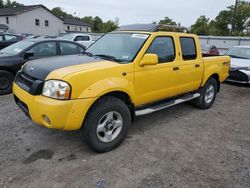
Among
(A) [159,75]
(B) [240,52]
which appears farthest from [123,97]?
(B) [240,52]

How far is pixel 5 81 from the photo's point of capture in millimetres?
6484

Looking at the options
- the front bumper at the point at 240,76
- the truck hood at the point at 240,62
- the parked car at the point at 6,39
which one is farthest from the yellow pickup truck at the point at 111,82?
the parked car at the point at 6,39

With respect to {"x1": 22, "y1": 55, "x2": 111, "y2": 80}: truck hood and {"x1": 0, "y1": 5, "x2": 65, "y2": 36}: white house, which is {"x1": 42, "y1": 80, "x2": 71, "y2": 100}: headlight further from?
{"x1": 0, "y1": 5, "x2": 65, "y2": 36}: white house

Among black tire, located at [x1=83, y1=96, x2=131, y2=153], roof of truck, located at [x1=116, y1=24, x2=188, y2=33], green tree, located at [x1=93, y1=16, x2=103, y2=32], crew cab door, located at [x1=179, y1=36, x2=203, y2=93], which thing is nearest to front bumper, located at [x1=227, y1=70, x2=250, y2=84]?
crew cab door, located at [x1=179, y1=36, x2=203, y2=93]

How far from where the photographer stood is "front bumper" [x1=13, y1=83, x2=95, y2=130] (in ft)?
9.73

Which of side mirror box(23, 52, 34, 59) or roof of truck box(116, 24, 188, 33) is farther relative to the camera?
side mirror box(23, 52, 34, 59)

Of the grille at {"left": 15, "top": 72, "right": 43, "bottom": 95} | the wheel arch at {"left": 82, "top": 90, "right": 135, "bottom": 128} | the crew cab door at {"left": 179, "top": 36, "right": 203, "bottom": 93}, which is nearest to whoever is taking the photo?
the grille at {"left": 15, "top": 72, "right": 43, "bottom": 95}

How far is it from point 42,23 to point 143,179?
1711 inches

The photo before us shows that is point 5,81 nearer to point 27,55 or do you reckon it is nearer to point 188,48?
point 27,55

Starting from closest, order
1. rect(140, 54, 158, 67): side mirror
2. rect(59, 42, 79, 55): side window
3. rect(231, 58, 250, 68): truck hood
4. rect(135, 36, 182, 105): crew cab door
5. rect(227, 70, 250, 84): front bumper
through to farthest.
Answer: rect(140, 54, 158, 67): side mirror
rect(135, 36, 182, 105): crew cab door
rect(59, 42, 79, 55): side window
rect(227, 70, 250, 84): front bumper
rect(231, 58, 250, 68): truck hood

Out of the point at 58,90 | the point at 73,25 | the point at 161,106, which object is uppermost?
the point at 73,25

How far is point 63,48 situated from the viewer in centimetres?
748

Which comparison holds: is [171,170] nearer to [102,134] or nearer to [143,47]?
[102,134]

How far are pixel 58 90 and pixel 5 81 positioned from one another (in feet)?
14.1
